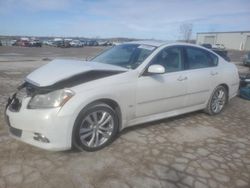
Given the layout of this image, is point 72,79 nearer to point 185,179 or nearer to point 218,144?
point 185,179


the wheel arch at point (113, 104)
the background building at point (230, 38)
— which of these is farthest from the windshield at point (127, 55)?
the background building at point (230, 38)

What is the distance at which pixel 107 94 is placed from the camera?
3.48m

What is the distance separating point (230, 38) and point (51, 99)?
7686 cm

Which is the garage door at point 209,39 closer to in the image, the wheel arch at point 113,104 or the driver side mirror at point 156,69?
the driver side mirror at point 156,69

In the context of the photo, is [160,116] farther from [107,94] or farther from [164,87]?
[107,94]

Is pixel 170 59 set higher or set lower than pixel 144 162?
higher

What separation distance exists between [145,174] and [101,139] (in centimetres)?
90

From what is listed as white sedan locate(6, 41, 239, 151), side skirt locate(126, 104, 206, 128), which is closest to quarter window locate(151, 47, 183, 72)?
white sedan locate(6, 41, 239, 151)

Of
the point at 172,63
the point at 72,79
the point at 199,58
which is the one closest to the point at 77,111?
the point at 72,79

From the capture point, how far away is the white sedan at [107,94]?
315 cm

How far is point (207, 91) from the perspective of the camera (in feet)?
16.6

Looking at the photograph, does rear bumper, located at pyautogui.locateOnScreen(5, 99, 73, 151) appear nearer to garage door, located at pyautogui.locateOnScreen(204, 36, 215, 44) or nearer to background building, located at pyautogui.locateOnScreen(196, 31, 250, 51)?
background building, located at pyautogui.locateOnScreen(196, 31, 250, 51)

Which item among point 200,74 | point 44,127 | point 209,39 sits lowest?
point 44,127

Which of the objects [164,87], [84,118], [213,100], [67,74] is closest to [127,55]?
[164,87]
